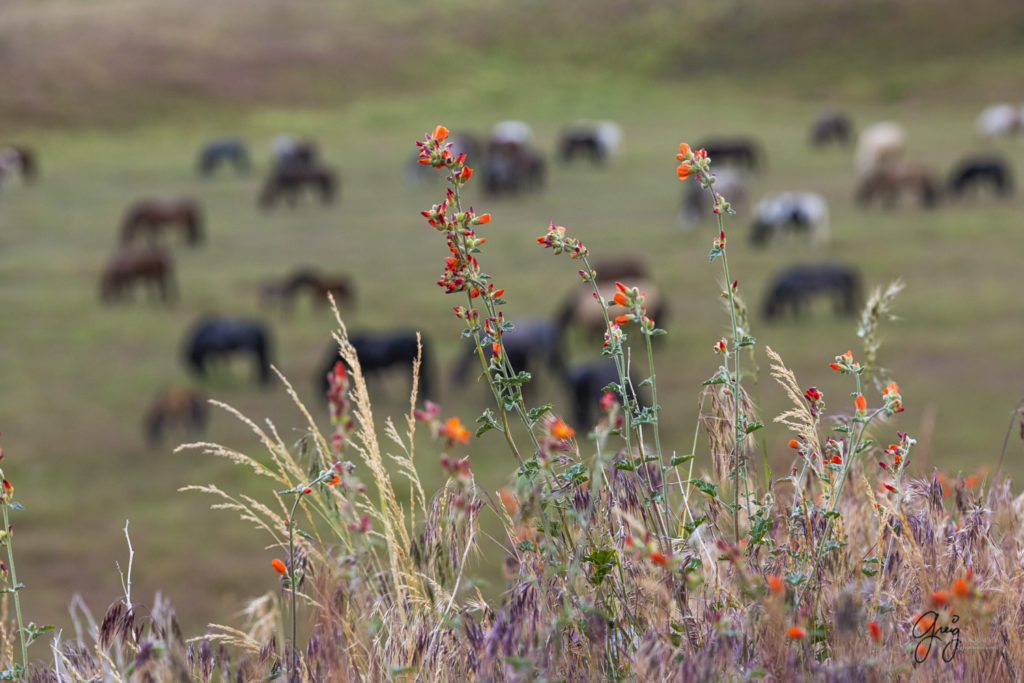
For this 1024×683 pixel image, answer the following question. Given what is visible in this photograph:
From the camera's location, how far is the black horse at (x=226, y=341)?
48.9ft

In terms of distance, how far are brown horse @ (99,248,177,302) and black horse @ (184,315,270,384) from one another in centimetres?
422

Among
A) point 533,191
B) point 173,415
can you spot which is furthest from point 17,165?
point 173,415

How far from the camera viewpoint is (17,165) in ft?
95.9

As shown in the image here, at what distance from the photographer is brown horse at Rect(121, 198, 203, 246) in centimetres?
2331

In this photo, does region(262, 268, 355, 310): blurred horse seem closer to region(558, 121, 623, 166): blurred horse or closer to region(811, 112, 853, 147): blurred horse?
region(558, 121, 623, 166): blurred horse

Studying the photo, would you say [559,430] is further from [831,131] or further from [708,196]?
[831,131]

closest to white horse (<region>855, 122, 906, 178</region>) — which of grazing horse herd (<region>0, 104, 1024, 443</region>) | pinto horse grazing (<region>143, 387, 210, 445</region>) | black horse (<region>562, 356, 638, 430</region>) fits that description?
grazing horse herd (<region>0, 104, 1024, 443</region>)

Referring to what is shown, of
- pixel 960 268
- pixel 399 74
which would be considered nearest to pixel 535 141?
pixel 399 74

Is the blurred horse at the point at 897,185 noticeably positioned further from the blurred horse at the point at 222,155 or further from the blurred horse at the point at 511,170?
the blurred horse at the point at 222,155

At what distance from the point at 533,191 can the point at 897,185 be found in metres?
9.44

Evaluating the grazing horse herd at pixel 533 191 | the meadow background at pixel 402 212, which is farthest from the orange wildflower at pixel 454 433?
the grazing horse herd at pixel 533 191

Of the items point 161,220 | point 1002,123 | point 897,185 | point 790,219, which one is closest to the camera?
point 790,219

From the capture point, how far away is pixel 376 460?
1.91 metres

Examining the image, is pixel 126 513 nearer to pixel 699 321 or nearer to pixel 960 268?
pixel 699 321
